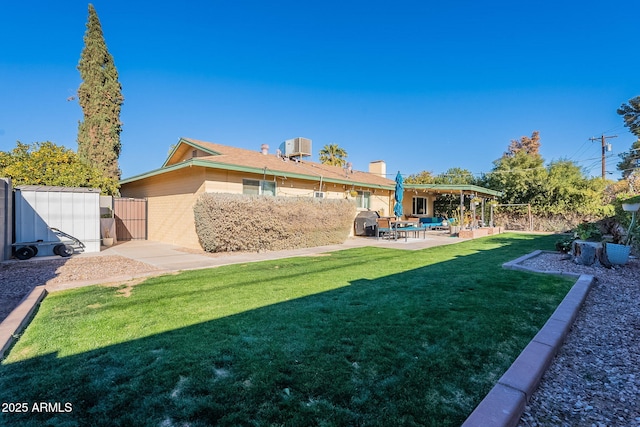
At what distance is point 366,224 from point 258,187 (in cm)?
666

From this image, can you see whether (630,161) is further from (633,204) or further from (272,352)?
(272,352)

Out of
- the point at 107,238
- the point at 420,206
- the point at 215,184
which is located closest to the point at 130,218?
the point at 107,238

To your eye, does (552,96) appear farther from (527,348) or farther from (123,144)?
(123,144)

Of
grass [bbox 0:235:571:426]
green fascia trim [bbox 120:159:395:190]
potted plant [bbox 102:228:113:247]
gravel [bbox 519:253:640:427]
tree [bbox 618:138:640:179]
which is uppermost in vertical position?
tree [bbox 618:138:640:179]

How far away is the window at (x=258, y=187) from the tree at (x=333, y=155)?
1916 centimetres

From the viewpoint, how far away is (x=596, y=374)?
274cm

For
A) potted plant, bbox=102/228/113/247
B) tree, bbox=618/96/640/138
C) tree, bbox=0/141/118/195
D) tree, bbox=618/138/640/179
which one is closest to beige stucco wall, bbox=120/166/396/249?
potted plant, bbox=102/228/113/247

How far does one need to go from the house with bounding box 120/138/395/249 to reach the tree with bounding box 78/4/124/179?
461 cm

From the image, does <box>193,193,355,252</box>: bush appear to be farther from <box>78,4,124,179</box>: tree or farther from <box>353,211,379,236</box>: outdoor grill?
<box>78,4,124,179</box>: tree

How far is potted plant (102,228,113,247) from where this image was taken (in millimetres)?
12375

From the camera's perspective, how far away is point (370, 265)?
312 inches

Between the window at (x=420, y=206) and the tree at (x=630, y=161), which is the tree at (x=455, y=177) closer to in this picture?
the window at (x=420, y=206)

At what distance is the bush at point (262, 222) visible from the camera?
9.84 meters

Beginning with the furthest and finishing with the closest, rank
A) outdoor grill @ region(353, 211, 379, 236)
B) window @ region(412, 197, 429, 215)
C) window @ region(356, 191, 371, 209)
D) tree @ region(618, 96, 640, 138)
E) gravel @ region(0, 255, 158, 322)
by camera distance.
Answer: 1. tree @ region(618, 96, 640, 138)
2. window @ region(412, 197, 429, 215)
3. window @ region(356, 191, 371, 209)
4. outdoor grill @ region(353, 211, 379, 236)
5. gravel @ region(0, 255, 158, 322)
